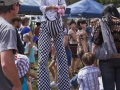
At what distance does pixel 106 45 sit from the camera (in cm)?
459

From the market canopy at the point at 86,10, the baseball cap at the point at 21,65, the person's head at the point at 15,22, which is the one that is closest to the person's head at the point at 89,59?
the baseball cap at the point at 21,65

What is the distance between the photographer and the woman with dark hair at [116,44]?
4.57 metres

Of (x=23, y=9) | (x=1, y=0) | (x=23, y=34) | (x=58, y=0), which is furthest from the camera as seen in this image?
(x=23, y=9)

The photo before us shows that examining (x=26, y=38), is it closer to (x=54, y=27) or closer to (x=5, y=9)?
(x=54, y=27)

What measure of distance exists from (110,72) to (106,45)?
16.6 inches

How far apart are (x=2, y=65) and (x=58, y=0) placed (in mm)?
2448

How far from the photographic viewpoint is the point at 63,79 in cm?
481

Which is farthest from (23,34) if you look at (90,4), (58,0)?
(90,4)

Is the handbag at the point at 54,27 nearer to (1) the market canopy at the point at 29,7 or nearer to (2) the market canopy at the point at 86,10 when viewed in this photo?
(1) the market canopy at the point at 29,7

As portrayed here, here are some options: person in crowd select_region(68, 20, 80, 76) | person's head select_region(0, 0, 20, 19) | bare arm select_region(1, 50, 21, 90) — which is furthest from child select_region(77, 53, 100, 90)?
person in crowd select_region(68, 20, 80, 76)

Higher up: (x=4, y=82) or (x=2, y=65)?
(x=2, y=65)

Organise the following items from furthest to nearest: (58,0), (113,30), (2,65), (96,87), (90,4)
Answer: (90,4), (96,87), (58,0), (113,30), (2,65)

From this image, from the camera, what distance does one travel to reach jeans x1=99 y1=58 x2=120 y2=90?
4.67 m

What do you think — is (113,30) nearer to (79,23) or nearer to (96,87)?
(96,87)
